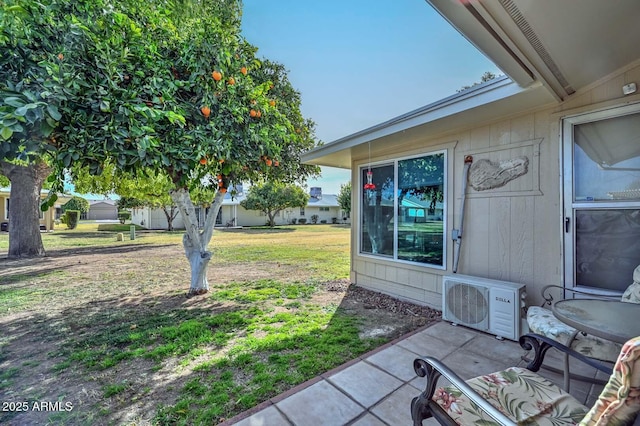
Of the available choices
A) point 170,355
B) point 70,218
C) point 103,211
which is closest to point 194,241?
point 170,355

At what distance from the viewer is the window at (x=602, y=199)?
2668 millimetres

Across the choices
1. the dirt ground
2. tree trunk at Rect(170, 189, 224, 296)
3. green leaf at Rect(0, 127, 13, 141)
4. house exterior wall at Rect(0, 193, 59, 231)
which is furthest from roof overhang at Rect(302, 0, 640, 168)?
house exterior wall at Rect(0, 193, 59, 231)

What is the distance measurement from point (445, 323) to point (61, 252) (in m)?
12.2

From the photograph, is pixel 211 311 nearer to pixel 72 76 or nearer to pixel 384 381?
pixel 384 381

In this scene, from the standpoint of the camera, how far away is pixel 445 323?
3.57 meters

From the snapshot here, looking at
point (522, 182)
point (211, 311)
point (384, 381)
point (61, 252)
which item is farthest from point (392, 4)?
point (61, 252)

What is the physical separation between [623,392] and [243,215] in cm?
2673

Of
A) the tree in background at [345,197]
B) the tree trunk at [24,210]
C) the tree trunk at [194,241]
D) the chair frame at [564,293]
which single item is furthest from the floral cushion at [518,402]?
the tree in background at [345,197]

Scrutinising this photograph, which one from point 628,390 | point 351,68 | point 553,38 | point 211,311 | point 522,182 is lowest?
point 211,311

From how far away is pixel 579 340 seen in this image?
2035 millimetres

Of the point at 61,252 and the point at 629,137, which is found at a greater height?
the point at 629,137

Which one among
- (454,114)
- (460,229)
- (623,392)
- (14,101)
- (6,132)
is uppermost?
(454,114)

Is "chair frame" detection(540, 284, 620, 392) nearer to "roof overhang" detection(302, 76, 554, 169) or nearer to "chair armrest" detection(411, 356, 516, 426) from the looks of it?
"chair armrest" detection(411, 356, 516, 426)

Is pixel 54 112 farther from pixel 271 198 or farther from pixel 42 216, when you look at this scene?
pixel 42 216
